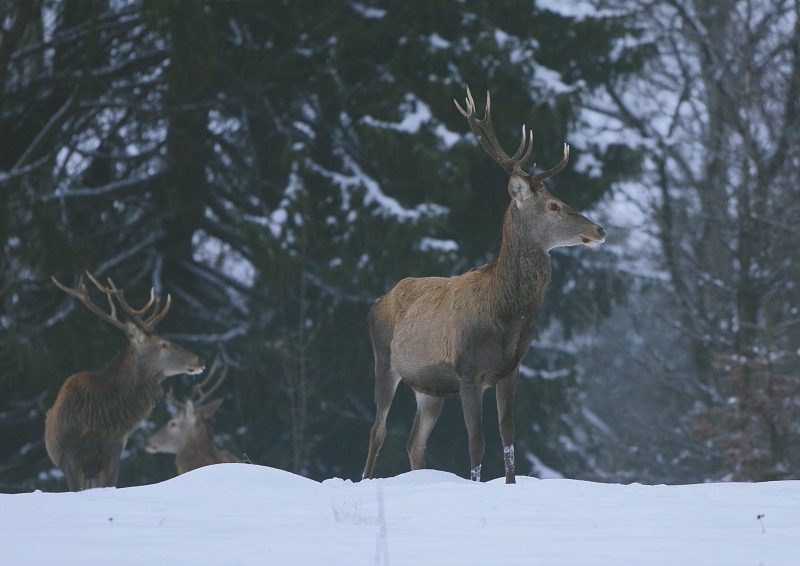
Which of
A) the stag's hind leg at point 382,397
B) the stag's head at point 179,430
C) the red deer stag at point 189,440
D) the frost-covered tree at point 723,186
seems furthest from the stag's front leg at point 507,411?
the frost-covered tree at point 723,186

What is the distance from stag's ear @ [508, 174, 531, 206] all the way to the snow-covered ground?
179 centimetres

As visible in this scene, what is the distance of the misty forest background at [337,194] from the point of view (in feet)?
51.5

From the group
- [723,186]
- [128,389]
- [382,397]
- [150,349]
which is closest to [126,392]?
[128,389]

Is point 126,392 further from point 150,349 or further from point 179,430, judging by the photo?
point 179,430

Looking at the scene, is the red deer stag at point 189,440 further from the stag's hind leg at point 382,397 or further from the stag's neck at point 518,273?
the stag's neck at point 518,273

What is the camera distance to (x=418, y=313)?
7387mm

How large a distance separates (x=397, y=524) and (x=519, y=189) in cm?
288

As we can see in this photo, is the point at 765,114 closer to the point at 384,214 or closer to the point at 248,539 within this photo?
the point at 384,214

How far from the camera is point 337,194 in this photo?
1617 centimetres

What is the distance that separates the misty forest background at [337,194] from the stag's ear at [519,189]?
806cm

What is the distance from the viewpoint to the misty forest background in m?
15.7

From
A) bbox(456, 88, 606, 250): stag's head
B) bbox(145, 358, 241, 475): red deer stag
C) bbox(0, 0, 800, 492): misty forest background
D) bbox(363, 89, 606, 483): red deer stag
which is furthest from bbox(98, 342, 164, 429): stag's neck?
bbox(0, 0, 800, 492): misty forest background

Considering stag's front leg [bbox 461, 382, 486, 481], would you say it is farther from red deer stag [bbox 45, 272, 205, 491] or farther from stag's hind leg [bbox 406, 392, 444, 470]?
red deer stag [bbox 45, 272, 205, 491]

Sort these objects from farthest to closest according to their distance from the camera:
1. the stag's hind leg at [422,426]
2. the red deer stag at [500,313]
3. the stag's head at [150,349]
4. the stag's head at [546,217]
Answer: the stag's head at [150,349] < the stag's hind leg at [422,426] < the stag's head at [546,217] < the red deer stag at [500,313]
